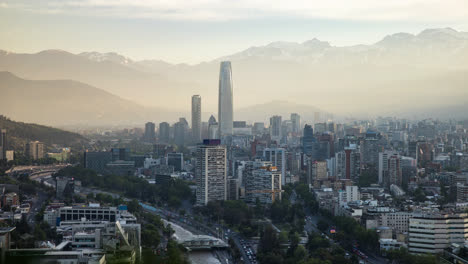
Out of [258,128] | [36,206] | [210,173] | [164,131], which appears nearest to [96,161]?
[210,173]

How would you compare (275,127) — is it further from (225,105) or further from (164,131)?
(164,131)

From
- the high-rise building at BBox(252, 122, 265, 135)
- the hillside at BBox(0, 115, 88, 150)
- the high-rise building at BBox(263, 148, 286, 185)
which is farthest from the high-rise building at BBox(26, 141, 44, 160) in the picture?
the high-rise building at BBox(252, 122, 265, 135)

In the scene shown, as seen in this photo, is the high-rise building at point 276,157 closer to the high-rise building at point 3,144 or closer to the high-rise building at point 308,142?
the high-rise building at point 308,142

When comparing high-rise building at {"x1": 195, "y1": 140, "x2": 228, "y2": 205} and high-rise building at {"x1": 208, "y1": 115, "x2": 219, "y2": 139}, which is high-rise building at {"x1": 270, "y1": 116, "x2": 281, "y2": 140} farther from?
high-rise building at {"x1": 195, "y1": 140, "x2": 228, "y2": 205}

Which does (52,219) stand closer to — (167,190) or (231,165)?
(167,190)

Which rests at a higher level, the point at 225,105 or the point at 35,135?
the point at 225,105

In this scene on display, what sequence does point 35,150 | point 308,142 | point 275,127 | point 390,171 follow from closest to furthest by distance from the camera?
1. point 390,171
2. point 35,150
3. point 308,142
4. point 275,127

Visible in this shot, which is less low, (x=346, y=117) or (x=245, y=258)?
(x=346, y=117)

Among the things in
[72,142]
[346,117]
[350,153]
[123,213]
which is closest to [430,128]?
[346,117]
